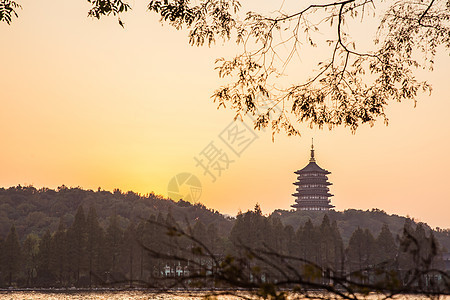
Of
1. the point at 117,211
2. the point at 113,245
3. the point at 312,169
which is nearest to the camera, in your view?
the point at 113,245

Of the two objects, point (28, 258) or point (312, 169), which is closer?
point (28, 258)

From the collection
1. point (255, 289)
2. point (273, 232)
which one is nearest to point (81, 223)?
point (273, 232)

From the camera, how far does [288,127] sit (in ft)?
23.3

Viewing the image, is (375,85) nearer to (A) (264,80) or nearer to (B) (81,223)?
(A) (264,80)

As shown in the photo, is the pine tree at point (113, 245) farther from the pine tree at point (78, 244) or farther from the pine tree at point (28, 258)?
the pine tree at point (28, 258)

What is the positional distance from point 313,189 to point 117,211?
30919 millimetres

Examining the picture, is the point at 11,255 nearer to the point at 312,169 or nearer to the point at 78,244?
the point at 78,244

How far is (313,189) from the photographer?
308ft

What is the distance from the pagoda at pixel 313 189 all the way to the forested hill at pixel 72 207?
12.4 m

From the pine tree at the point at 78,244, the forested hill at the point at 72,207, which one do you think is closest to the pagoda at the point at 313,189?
the forested hill at the point at 72,207

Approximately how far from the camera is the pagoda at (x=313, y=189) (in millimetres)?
92625

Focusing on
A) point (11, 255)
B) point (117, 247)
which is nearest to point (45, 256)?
point (11, 255)

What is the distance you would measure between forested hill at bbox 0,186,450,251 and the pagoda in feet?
5.36

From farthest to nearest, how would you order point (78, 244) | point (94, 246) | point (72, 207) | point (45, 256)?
point (72, 207), point (45, 256), point (94, 246), point (78, 244)
